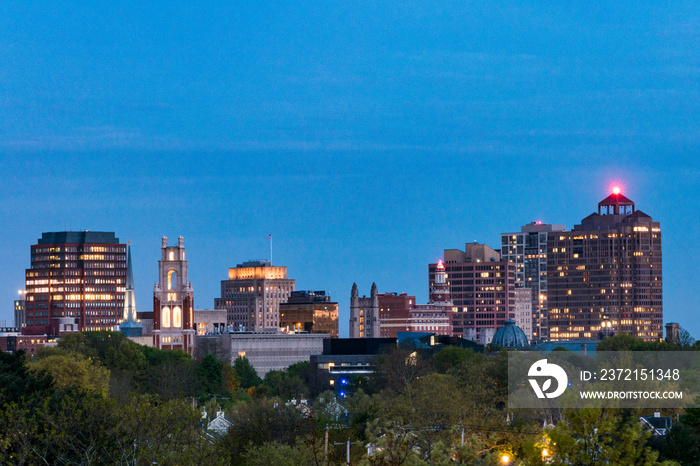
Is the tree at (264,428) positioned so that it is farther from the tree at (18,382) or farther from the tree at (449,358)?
the tree at (449,358)

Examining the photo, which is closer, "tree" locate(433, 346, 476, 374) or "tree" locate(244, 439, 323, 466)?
"tree" locate(244, 439, 323, 466)

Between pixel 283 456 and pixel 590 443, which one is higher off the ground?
pixel 590 443

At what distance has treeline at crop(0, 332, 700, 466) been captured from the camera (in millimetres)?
47250

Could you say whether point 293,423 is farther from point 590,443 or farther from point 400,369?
point 400,369

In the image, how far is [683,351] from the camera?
601 feet

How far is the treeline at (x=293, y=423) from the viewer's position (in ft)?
155

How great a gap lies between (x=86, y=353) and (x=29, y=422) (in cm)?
14410

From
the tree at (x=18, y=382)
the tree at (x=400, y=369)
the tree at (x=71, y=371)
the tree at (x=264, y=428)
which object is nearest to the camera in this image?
the tree at (x=18, y=382)

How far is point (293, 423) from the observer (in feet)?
318

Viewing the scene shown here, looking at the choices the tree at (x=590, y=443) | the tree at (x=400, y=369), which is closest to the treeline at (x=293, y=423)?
the tree at (x=590, y=443)

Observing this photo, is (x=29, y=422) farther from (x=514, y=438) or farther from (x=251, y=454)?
(x=514, y=438)

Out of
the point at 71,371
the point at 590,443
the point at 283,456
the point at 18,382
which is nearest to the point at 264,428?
the point at 283,456

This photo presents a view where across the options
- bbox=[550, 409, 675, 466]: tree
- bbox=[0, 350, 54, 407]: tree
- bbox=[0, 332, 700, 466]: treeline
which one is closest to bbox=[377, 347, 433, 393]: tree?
bbox=[0, 332, 700, 466]: treeline

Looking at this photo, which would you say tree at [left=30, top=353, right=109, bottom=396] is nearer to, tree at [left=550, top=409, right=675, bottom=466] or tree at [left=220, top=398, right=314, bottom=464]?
tree at [left=220, top=398, right=314, bottom=464]
